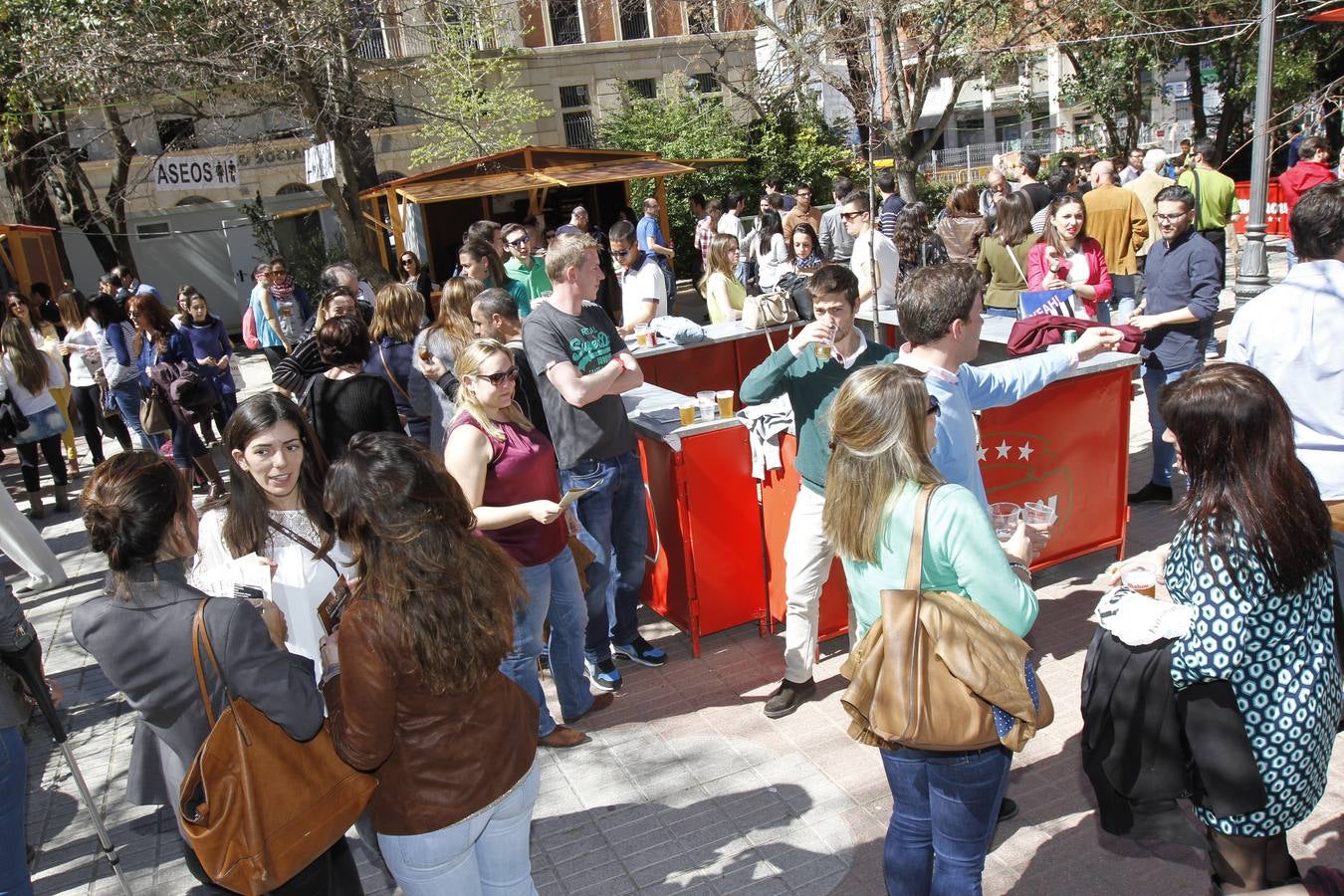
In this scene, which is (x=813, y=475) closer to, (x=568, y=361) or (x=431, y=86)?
(x=568, y=361)

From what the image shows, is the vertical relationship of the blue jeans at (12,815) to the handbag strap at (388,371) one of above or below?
below

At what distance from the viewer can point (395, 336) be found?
18.8 feet

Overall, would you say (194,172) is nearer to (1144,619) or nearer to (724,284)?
(724,284)

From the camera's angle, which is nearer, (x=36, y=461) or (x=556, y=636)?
(x=556, y=636)

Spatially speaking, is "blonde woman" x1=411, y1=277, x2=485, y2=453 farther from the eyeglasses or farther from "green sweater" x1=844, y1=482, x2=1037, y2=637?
"green sweater" x1=844, y1=482, x2=1037, y2=637

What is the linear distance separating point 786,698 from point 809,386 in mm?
1386

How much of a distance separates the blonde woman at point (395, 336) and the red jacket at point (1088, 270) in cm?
417

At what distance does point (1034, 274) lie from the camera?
713 centimetres

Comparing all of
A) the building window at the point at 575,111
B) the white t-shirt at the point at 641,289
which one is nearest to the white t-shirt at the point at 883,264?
the white t-shirt at the point at 641,289

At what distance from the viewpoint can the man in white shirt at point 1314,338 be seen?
331 cm

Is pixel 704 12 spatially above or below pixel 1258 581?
above

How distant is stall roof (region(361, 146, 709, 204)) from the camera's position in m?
15.1

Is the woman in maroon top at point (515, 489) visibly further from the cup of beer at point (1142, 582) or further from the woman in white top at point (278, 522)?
the cup of beer at point (1142, 582)

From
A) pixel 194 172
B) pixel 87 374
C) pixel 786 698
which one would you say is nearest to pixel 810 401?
pixel 786 698
